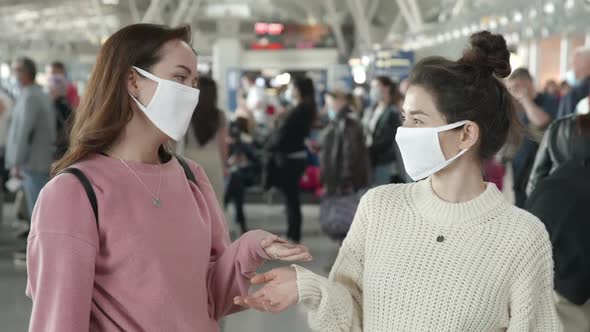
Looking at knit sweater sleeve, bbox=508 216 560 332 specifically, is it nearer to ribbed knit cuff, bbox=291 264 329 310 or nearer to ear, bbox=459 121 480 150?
ear, bbox=459 121 480 150

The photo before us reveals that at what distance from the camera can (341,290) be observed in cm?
217

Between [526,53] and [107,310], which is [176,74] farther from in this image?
[526,53]

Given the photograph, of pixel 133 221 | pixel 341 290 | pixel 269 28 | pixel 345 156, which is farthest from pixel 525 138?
pixel 269 28

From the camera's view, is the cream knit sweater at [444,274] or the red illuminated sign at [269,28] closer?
the cream knit sweater at [444,274]

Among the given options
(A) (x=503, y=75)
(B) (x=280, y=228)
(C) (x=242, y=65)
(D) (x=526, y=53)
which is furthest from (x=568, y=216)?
(C) (x=242, y=65)

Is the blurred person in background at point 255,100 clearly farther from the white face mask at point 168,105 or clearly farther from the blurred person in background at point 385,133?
the white face mask at point 168,105

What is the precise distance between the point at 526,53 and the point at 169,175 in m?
30.2

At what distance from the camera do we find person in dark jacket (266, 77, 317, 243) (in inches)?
344

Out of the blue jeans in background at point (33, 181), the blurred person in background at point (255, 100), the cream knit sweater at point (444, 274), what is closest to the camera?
the cream knit sweater at point (444, 274)

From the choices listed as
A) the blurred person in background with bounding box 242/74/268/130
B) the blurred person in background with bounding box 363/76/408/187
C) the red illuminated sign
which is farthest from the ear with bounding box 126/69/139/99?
the red illuminated sign

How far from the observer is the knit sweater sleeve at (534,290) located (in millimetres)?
2078

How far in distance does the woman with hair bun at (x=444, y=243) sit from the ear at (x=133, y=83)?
1.99 ft

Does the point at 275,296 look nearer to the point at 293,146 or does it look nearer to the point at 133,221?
the point at 133,221

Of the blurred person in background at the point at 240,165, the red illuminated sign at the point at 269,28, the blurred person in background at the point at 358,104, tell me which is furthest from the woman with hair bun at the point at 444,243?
the red illuminated sign at the point at 269,28
